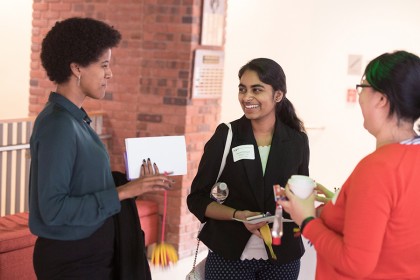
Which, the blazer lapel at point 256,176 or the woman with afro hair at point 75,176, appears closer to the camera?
the woman with afro hair at point 75,176

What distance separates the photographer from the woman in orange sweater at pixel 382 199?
1793 mm

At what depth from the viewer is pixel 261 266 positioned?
288 centimetres

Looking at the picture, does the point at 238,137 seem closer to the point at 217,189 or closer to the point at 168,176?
the point at 217,189

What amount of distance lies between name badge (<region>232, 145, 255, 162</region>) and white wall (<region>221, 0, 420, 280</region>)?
182 inches

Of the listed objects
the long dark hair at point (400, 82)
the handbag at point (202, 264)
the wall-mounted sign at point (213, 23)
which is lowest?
the handbag at point (202, 264)

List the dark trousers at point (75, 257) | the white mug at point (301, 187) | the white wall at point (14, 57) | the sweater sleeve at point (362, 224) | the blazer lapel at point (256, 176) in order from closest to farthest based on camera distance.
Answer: the sweater sleeve at point (362, 224), the white mug at point (301, 187), the dark trousers at point (75, 257), the blazer lapel at point (256, 176), the white wall at point (14, 57)

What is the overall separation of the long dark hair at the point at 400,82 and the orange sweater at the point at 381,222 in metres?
0.11

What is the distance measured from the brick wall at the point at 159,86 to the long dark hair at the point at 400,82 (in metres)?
3.65

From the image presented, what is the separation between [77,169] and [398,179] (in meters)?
1.16

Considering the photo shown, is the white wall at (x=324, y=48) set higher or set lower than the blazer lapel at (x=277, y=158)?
higher

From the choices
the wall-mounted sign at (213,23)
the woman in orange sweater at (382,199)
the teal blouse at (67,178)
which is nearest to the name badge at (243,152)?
the teal blouse at (67,178)

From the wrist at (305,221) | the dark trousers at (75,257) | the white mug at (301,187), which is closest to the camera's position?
the wrist at (305,221)

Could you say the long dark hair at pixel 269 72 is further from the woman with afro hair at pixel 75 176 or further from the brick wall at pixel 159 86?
→ the brick wall at pixel 159 86

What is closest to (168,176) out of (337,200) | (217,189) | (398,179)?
(217,189)
